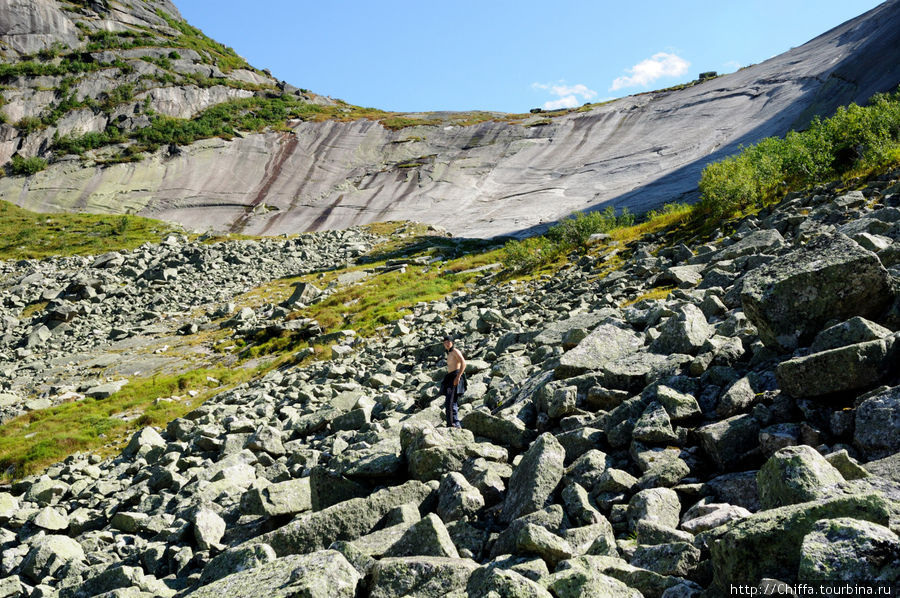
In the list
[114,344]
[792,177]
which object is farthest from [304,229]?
[792,177]

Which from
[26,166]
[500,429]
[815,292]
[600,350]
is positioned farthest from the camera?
[26,166]

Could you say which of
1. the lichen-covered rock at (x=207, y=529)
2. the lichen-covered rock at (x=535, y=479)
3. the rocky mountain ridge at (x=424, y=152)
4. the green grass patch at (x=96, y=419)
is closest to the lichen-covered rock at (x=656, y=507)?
the lichen-covered rock at (x=535, y=479)

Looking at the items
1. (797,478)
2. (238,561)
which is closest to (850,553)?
(797,478)

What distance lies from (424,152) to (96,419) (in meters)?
80.7

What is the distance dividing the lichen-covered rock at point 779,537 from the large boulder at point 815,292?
170 inches

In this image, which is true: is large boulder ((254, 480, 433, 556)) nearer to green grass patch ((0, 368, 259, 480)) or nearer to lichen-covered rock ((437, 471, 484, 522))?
lichen-covered rock ((437, 471, 484, 522))

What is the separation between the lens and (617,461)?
7.18 m

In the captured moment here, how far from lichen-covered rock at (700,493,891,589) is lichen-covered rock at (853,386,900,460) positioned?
6.04 ft

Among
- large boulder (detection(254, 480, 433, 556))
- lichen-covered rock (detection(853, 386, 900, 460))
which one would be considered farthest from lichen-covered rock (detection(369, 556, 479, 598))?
lichen-covered rock (detection(853, 386, 900, 460))

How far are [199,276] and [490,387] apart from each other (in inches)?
1771

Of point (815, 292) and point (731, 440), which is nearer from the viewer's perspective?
point (731, 440)

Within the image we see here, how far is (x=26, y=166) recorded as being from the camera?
87.3 m

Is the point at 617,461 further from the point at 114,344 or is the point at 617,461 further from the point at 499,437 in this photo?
the point at 114,344

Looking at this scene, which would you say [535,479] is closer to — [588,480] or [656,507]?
[588,480]
